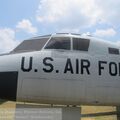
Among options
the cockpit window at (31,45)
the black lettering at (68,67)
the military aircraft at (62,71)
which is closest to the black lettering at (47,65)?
the military aircraft at (62,71)

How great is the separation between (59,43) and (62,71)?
1.31 meters

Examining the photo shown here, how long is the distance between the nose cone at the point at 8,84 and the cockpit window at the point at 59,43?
1.77 metres

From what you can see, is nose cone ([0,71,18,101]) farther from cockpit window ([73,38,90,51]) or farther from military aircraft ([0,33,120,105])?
cockpit window ([73,38,90,51])

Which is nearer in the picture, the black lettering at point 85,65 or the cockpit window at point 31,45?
the black lettering at point 85,65

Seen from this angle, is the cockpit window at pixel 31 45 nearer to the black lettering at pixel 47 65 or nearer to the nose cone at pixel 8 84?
the black lettering at pixel 47 65

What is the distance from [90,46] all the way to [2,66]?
3.31 m

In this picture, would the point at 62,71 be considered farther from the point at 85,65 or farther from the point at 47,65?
the point at 85,65

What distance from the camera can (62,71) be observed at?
394 inches

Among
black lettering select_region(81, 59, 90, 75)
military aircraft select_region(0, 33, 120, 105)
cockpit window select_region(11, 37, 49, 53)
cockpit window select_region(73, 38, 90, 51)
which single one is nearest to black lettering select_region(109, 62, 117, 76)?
military aircraft select_region(0, 33, 120, 105)

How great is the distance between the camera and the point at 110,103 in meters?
10.8

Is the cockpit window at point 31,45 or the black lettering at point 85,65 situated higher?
the cockpit window at point 31,45

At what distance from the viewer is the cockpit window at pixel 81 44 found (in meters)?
10.9

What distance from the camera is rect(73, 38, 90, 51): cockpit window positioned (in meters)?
10.9

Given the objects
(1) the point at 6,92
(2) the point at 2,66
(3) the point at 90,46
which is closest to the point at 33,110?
(1) the point at 6,92
